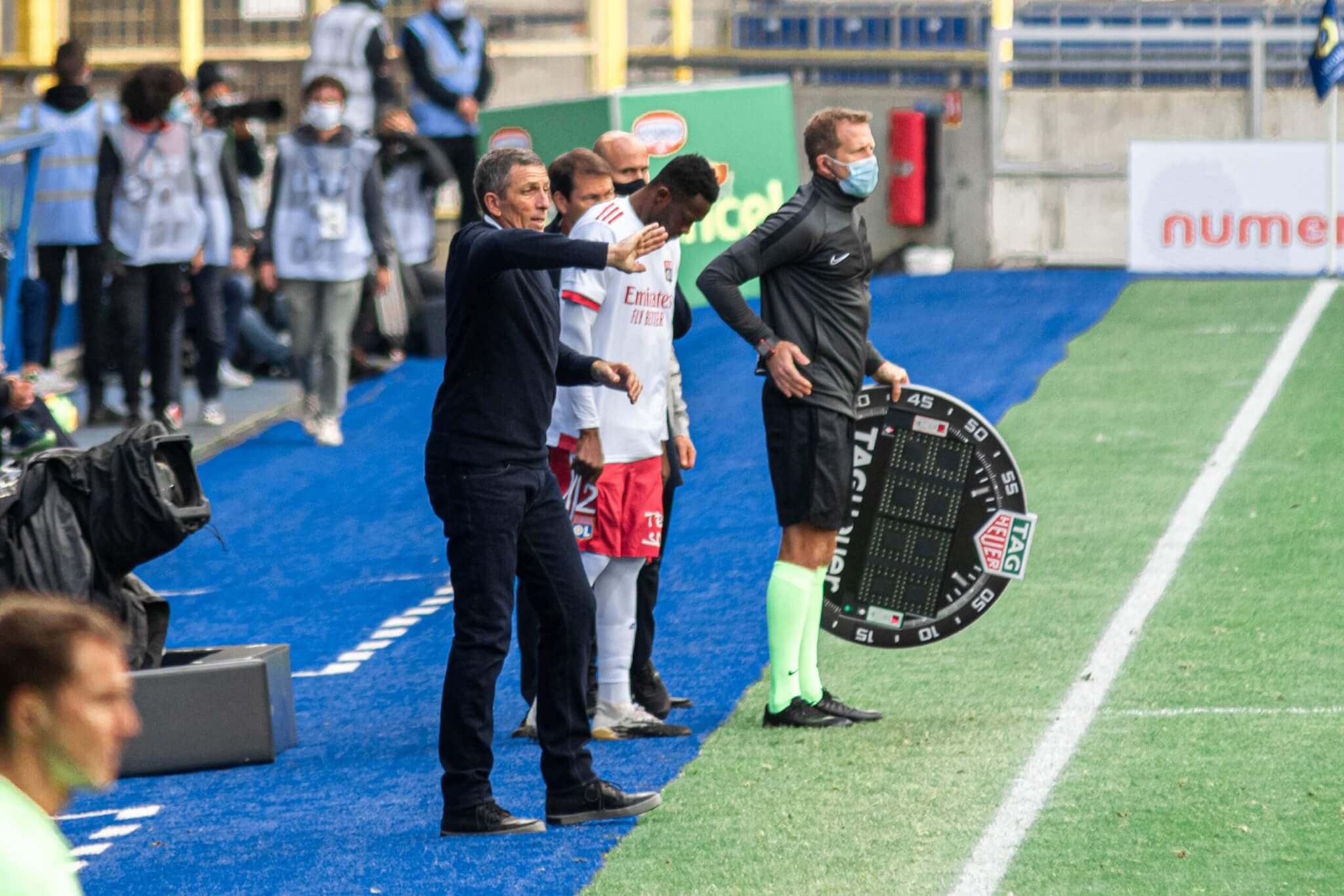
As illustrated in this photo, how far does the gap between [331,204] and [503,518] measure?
7284mm

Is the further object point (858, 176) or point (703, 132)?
Result: point (703, 132)

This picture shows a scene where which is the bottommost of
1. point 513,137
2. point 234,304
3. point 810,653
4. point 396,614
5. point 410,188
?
point 396,614

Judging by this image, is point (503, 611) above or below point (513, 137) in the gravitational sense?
below

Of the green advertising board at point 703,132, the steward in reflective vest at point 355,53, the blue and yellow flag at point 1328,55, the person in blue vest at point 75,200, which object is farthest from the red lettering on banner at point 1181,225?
the person in blue vest at point 75,200

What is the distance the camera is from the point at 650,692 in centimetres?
738

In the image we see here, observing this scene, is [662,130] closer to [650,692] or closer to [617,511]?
[650,692]

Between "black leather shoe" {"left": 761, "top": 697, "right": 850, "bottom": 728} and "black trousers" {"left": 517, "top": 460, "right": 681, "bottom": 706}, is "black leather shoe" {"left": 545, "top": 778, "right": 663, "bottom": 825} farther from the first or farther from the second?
"black trousers" {"left": 517, "top": 460, "right": 681, "bottom": 706}

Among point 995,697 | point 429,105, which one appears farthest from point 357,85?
point 995,697

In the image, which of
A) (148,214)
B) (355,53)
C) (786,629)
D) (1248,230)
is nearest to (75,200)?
(148,214)

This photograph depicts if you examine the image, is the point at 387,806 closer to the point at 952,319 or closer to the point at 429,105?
the point at 952,319

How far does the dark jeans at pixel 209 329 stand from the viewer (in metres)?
13.3

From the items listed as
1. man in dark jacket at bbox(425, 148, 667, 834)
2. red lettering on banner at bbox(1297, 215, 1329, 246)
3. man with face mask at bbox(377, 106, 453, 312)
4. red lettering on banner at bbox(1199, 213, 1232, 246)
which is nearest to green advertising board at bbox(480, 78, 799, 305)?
man with face mask at bbox(377, 106, 453, 312)

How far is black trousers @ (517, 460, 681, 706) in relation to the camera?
7395 millimetres

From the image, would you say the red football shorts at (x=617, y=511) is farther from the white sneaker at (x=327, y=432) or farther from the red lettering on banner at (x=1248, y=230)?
the red lettering on banner at (x=1248, y=230)
